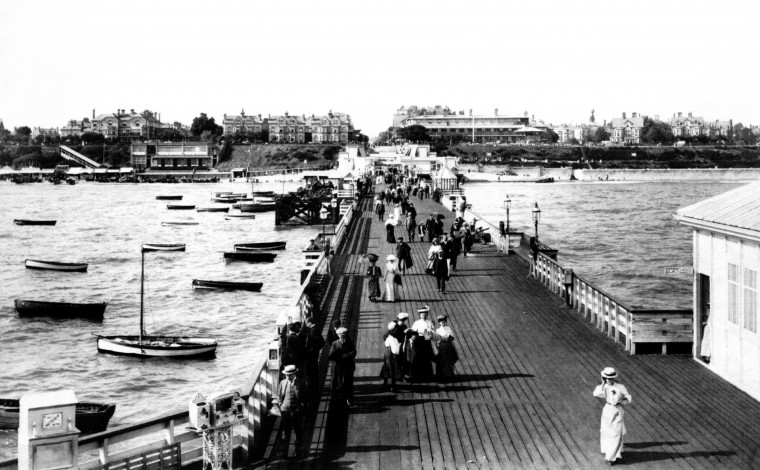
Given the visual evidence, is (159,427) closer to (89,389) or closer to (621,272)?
(89,389)

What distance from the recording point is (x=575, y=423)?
36.2 ft

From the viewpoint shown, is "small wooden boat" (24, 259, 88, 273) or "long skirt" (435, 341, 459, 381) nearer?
"long skirt" (435, 341, 459, 381)

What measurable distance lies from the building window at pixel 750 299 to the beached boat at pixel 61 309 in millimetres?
26233

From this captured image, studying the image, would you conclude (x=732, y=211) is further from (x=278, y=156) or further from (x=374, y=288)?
(x=278, y=156)

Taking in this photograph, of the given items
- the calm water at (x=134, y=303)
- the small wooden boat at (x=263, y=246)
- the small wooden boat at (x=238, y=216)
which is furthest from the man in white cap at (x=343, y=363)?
the small wooden boat at (x=238, y=216)

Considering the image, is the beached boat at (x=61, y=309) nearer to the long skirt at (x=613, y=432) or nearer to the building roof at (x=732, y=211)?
the building roof at (x=732, y=211)

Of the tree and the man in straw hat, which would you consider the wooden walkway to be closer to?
the man in straw hat

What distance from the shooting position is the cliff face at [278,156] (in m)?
187

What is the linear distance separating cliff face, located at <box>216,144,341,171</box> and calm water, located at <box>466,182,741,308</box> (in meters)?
66.9

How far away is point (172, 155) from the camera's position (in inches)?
7402

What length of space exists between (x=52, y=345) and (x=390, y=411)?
2074 cm

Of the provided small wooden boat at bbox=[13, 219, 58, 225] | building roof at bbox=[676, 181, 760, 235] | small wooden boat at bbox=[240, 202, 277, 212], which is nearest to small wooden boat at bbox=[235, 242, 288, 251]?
small wooden boat at bbox=[13, 219, 58, 225]

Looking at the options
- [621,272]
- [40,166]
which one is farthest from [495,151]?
[621,272]

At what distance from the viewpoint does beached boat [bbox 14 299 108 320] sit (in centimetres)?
3241
